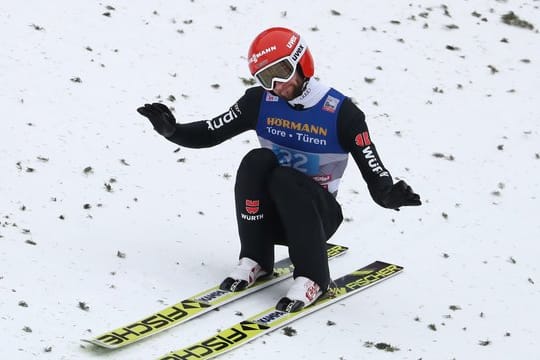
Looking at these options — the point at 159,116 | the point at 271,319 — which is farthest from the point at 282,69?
the point at 271,319

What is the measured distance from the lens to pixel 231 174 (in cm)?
787

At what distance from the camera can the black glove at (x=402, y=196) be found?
579cm

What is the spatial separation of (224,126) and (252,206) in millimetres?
515

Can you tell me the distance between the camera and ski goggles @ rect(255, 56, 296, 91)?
5957 mm

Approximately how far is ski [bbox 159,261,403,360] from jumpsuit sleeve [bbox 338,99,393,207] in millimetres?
657

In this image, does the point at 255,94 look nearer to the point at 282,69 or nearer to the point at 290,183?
the point at 282,69

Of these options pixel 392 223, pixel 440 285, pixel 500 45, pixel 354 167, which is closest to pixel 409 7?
pixel 500 45

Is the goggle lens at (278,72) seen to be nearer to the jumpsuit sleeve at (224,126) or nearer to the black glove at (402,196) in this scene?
the jumpsuit sleeve at (224,126)

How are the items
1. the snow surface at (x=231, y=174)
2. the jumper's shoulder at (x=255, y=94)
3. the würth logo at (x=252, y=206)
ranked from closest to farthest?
the snow surface at (x=231, y=174), the würth logo at (x=252, y=206), the jumper's shoulder at (x=255, y=94)

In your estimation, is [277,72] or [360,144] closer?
[277,72]

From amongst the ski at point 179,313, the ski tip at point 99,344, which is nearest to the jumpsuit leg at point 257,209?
the ski at point 179,313

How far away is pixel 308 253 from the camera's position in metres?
6.12

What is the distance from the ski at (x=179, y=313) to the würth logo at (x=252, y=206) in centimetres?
44

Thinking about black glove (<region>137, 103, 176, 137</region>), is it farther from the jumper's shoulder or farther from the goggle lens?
the goggle lens
